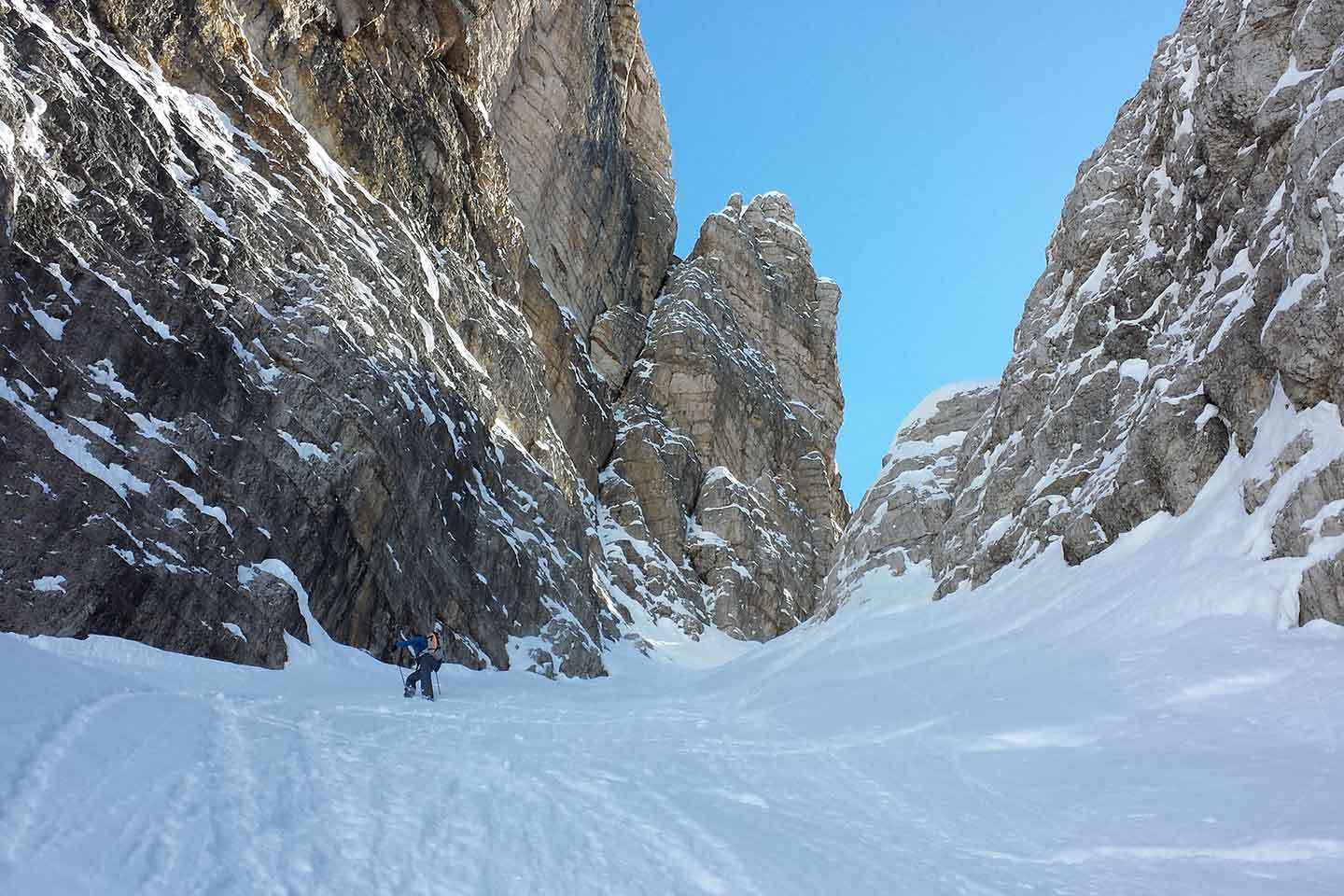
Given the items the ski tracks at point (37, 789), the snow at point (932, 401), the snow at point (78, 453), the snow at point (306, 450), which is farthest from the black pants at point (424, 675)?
the snow at point (932, 401)

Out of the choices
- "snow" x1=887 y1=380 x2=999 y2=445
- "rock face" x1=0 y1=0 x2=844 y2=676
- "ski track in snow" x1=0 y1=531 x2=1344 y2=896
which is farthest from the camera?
"snow" x1=887 y1=380 x2=999 y2=445

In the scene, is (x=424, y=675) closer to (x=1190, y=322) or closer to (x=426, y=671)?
(x=426, y=671)

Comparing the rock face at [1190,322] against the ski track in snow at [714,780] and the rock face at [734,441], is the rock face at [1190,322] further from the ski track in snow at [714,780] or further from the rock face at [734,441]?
the rock face at [734,441]

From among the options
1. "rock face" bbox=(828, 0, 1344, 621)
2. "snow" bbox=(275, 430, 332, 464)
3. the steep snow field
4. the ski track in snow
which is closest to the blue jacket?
the steep snow field

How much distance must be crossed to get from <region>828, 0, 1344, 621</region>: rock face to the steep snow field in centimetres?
330

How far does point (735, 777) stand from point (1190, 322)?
23.3 metres

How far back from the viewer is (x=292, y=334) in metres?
27.0

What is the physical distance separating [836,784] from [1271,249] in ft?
61.1

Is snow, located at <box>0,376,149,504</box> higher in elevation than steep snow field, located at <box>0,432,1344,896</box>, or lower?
higher

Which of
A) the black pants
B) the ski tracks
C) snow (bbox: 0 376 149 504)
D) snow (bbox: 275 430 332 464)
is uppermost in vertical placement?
snow (bbox: 275 430 332 464)

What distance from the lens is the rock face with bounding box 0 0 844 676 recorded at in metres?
18.4

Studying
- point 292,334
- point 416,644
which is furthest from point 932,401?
point 416,644

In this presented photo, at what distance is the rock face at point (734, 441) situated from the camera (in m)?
73.6

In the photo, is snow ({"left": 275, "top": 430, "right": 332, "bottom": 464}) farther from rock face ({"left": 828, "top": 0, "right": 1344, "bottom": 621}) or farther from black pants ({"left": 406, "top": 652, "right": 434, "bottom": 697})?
rock face ({"left": 828, "top": 0, "right": 1344, "bottom": 621})
